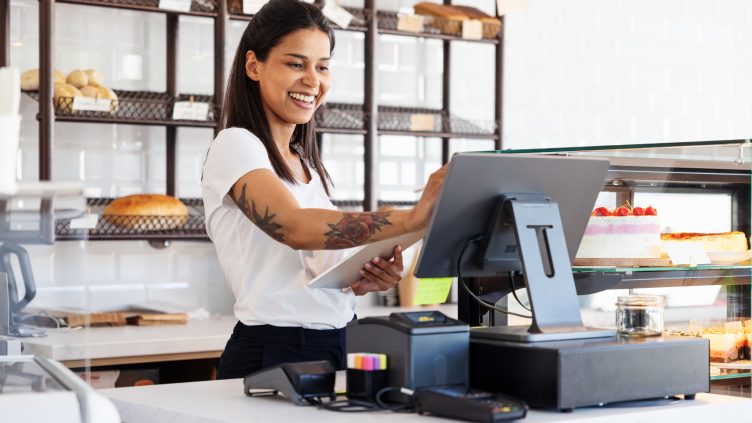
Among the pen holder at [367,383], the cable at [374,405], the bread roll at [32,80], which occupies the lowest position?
the cable at [374,405]

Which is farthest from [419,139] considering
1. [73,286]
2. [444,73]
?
[73,286]

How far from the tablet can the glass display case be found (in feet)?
0.73

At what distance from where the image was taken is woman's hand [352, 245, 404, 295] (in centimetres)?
192

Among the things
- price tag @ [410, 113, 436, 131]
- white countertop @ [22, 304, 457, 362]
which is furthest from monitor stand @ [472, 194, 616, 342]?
price tag @ [410, 113, 436, 131]

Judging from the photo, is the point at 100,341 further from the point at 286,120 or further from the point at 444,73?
the point at 444,73

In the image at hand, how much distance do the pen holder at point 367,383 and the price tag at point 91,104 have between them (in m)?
2.18

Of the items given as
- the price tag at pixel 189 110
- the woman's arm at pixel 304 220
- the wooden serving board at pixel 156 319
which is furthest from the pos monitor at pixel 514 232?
the price tag at pixel 189 110

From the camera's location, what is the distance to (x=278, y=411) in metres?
Result: 1.54

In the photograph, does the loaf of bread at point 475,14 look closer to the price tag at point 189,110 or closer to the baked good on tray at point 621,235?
the price tag at point 189,110

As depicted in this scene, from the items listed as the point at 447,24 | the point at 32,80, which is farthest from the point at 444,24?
the point at 32,80

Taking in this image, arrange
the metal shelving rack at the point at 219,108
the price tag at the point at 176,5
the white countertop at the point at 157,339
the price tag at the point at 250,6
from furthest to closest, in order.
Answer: the price tag at the point at 250,6
the price tag at the point at 176,5
the metal shelving rack at the point at 219,108
the white countertop at the point at 157,339

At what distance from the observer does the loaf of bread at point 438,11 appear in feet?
13.8

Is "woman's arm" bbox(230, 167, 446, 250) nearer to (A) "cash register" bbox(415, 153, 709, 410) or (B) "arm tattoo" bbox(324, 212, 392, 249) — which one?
(B) "arm tattoo" bbox(324, 212, 392, 249)

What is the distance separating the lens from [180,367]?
11.1 ft
